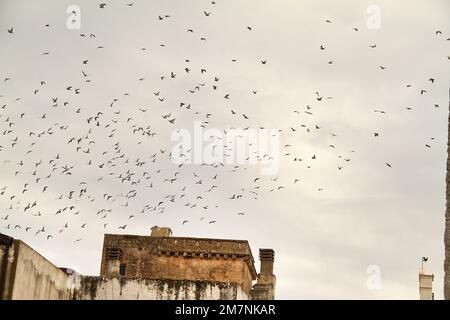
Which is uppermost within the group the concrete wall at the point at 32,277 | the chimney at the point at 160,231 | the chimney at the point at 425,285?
the chimney at the point at 160,231

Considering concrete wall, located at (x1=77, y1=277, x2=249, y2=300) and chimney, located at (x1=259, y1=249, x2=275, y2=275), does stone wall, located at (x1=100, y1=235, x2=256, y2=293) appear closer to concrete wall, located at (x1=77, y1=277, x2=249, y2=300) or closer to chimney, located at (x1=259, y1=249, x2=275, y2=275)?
chimney, located at (x1=259, y1=249, x2=275, y2=275)

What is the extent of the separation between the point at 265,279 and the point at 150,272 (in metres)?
7.86

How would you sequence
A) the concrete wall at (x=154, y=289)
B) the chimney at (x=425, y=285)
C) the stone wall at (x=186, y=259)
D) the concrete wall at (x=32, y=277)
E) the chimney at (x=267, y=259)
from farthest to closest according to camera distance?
the stone wall at (x=186, y=259) < the chimney at (x=267, y=259) < the chimney at (x=425, y=285) < the concrete wall at (x=154, y=289) < the concrete wall at (x=32, y=277)

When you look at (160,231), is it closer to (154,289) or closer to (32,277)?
(154,289)

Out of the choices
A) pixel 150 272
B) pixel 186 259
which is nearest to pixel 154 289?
pixel 150 272

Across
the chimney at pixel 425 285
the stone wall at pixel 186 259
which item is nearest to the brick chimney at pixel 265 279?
the stone wall at pixel 186 259

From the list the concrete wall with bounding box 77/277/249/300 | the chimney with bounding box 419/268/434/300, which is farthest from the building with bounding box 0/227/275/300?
the chimney with bounding box 419/268/434/300

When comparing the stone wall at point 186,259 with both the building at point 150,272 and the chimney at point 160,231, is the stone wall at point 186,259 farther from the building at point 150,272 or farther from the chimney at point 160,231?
the chimney at point 160,231

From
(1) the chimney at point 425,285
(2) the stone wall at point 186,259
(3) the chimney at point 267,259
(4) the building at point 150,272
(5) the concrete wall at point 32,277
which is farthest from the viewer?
(2) the stone wall at point 186,259

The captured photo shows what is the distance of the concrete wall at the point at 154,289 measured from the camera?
67.2 feet

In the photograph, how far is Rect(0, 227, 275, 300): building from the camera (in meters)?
14.0

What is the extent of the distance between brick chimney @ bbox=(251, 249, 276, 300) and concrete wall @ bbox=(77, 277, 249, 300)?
297 inches
